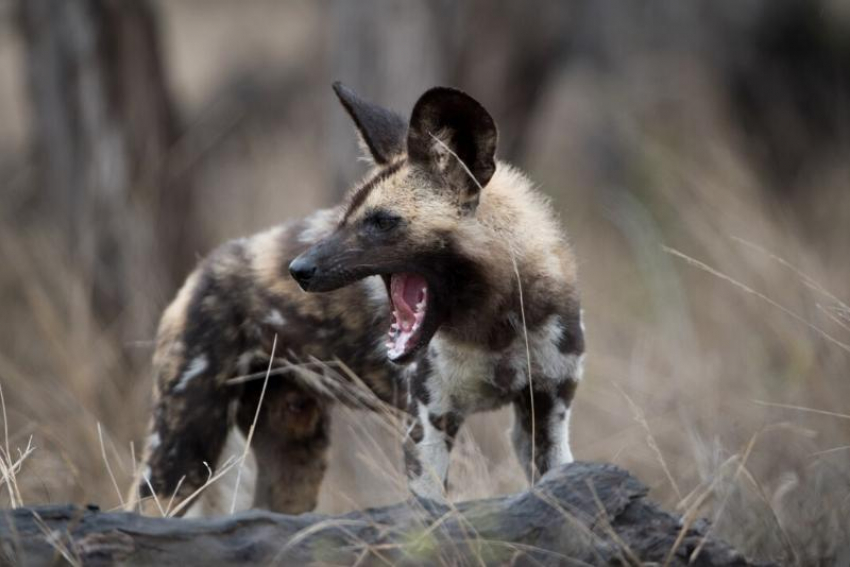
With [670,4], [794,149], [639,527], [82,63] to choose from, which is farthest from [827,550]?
[670,4]

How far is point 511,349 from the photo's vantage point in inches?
151

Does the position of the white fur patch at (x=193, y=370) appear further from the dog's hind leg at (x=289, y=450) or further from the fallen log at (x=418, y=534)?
the fallen log at (x=418, y=534)

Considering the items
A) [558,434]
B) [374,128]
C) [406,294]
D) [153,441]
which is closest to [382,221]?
[406,294]

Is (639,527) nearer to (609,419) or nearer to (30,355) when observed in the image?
(609,419)

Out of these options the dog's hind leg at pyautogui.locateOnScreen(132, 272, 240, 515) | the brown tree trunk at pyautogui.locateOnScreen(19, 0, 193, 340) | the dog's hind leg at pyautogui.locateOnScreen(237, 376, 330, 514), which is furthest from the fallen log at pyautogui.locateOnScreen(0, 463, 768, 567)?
the brown tree trunk at pyautogui.locateOnScreen(19, 0, 193, 340)

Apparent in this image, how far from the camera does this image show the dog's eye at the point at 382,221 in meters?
3.73

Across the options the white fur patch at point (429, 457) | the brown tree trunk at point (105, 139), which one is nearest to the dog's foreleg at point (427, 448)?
the white fur patch at point (429, 457)

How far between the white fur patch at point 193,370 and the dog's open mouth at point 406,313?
2.89ft

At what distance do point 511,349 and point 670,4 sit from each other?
30.3 feet

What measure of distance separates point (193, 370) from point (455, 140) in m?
1.37

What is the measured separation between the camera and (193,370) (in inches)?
174

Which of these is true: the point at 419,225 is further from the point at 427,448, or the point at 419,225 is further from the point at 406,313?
the point at 427,448

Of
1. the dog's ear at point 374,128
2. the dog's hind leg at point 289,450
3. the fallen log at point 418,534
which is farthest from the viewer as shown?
the dog's hind leg at point 289,450

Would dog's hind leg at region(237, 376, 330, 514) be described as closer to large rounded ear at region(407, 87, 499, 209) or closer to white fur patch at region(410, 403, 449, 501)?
white fur patch at region(410, 403, 449, 501)
